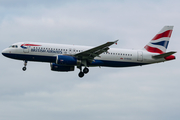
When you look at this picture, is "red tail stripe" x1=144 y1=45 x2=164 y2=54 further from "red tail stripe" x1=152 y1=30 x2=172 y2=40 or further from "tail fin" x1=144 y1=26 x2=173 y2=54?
"red tail stripe" x1=152 y1=30 x2=172 y2=40

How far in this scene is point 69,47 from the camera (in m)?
46.5

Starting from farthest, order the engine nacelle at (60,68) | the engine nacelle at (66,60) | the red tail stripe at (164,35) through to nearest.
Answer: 1. the red tail stripe at (164,35)
2. the engine nacelle at (60,68)
3. the engine nacelle at (66,60)

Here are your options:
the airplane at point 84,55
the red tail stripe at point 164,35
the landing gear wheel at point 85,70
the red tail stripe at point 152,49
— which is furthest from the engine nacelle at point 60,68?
the red tail stripe at point 164,35

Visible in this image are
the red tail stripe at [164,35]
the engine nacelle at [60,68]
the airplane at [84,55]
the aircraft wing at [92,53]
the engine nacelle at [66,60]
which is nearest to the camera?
the aircraft wing at [92,53]

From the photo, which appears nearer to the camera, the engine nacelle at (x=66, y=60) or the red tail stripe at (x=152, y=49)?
the engine nacelle at (x=66, y=60)

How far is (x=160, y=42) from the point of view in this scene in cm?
5166

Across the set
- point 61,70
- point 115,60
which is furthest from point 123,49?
point 61,70

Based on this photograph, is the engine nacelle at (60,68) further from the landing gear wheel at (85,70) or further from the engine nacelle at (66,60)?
the engine nacelle at (66,60)

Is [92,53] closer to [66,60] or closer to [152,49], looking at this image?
[66,60]

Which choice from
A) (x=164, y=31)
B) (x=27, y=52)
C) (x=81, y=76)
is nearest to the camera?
(x=27, y=52)

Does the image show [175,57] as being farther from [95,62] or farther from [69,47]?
[69,47]

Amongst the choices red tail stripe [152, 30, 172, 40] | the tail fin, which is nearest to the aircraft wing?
the tail fin

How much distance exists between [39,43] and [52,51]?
7.16ft

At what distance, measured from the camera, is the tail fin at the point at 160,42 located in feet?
167
